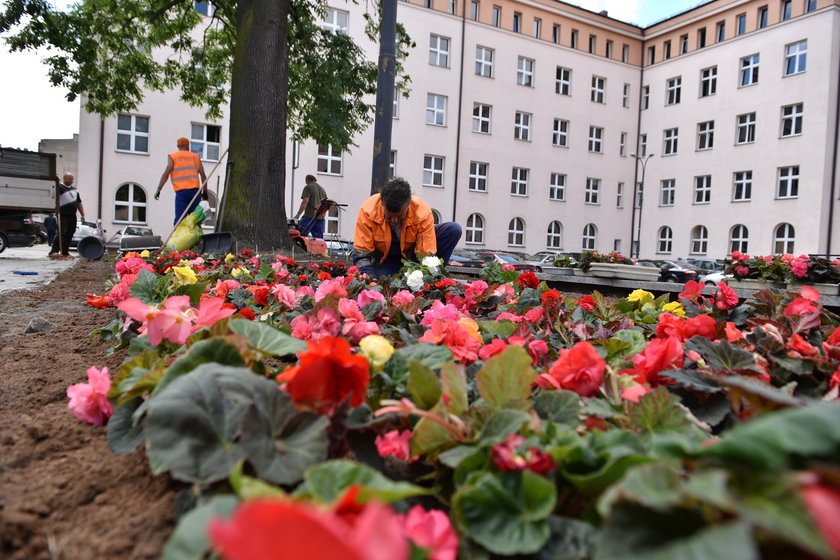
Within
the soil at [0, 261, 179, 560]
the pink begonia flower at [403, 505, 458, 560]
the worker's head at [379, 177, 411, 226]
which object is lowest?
the soil at [0, 261, 179, 560]

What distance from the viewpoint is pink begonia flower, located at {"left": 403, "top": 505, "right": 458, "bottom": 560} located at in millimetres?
614

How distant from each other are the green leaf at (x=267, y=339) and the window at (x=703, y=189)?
119ft

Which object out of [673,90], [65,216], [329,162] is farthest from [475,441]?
[673,90]

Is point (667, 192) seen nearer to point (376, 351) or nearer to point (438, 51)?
point (438, 51)

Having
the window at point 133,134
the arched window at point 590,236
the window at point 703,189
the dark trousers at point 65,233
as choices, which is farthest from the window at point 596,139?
the dark trousers at point 65,233

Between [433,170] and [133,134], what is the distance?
13720 millimetres

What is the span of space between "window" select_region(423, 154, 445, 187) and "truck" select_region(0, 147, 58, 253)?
20979 millimetres

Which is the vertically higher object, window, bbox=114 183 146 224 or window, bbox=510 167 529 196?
window, bbox=510 167 529 196

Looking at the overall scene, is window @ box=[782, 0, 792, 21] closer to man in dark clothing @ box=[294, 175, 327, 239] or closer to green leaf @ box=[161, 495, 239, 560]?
man in dark clothing @ box=[294, 175, 327, 239]

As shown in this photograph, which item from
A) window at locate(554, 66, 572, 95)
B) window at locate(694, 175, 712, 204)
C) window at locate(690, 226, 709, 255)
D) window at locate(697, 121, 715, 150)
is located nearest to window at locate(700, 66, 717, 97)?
window at locate(697, 121, 715, 150)

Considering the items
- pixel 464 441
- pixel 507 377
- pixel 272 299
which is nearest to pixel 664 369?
pixel 507 377

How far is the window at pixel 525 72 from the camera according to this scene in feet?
109

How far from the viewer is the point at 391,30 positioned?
24.8ft

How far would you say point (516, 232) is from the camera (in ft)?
109
